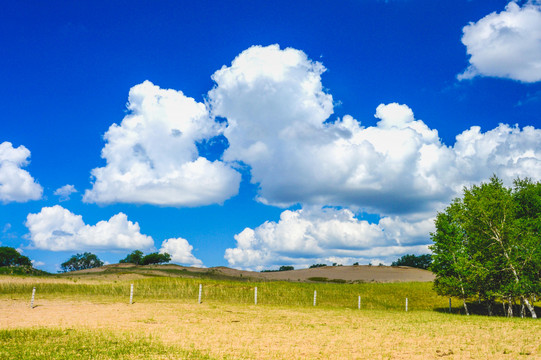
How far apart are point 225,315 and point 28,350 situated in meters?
18.9

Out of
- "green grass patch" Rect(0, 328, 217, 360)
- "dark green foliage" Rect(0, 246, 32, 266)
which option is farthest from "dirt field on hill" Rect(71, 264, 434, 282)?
"green grass patch" Rect(0, 328, 217, 360)

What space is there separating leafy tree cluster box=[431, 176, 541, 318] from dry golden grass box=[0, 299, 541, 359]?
51.3 ft

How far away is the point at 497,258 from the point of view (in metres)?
42.4

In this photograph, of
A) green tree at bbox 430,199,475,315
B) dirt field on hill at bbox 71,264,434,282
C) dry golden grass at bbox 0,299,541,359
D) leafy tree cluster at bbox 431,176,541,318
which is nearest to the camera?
dry golden grass at bbox 0,299,541,359

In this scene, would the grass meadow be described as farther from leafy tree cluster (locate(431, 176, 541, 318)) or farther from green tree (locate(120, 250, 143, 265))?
green tree (locate(120, 250, 143, 265))

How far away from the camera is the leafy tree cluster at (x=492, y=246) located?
4028cm

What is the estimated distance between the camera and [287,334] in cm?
2383

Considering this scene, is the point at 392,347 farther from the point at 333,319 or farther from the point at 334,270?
the point at 334,270

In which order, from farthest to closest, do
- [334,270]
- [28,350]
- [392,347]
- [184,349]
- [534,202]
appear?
[334,270] < [534,202] < [392,347] < [184,349] < [28,350]

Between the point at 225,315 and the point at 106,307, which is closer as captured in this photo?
the point at 225,315

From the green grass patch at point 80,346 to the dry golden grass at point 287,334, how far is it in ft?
4.02

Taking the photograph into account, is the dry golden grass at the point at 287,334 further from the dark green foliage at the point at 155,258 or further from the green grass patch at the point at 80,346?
the dark green foliage at the point at 155,258

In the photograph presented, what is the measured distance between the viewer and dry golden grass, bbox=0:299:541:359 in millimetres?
18156

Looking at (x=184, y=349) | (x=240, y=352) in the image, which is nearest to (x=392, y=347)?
(x=240, y=352)
